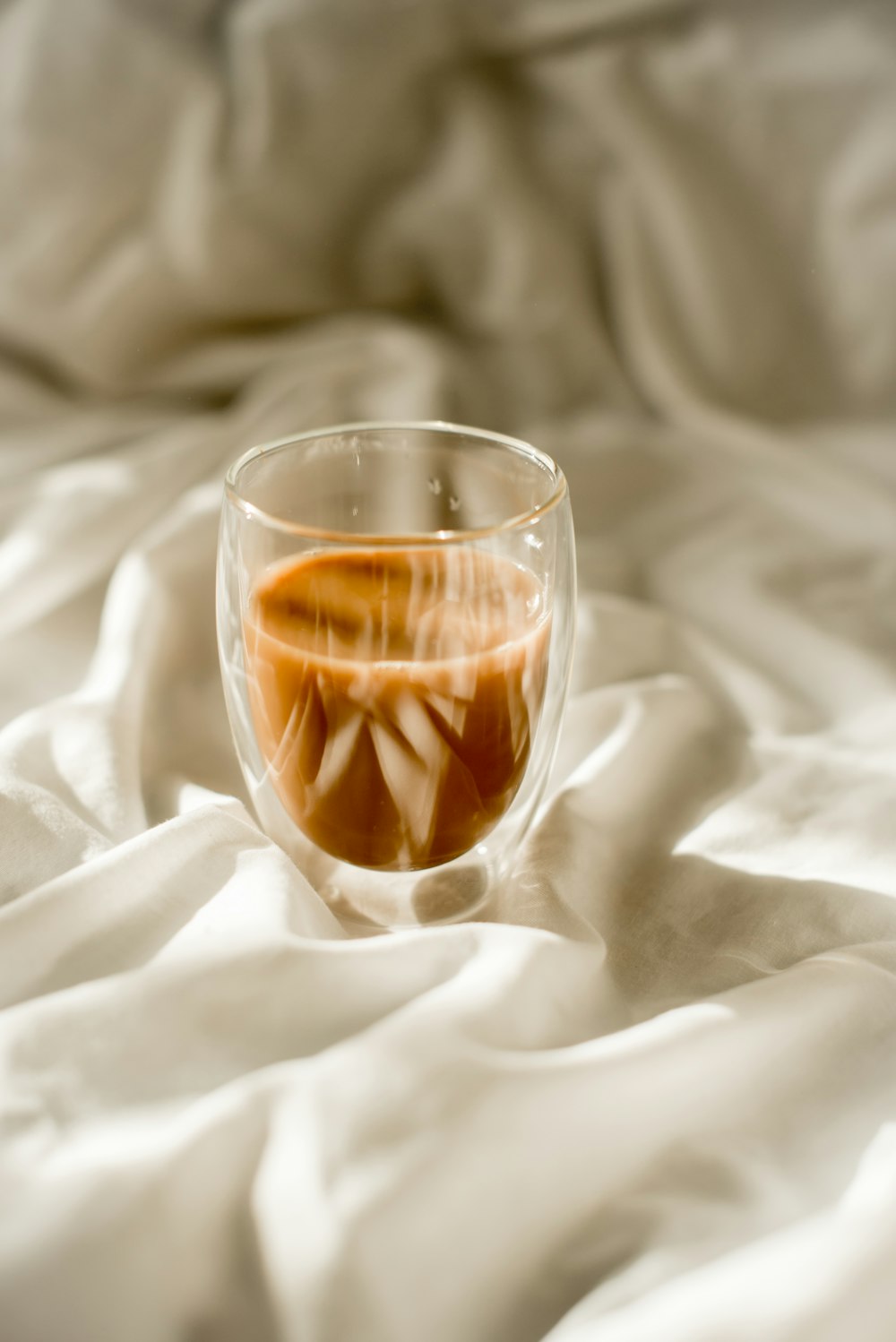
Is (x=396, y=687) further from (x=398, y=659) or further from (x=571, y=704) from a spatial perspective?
(x=571, y=704)

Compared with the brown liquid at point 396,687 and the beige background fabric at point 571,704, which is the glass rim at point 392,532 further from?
the beige background fabric at point 571,704

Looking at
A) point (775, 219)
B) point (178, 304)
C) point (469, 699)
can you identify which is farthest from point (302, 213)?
point (469, 699)

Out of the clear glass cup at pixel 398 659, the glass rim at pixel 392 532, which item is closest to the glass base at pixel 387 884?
the clear glass cup at pixel 398 659

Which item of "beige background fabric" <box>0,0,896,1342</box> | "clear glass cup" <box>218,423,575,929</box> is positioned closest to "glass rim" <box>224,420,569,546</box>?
"clear glass cup" <box>218,423,575,929</box>

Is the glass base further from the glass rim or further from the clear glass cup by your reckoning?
the glass rim

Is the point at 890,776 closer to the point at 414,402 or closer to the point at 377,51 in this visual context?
the point at 414,402

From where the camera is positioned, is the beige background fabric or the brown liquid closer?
the beige background fabric
